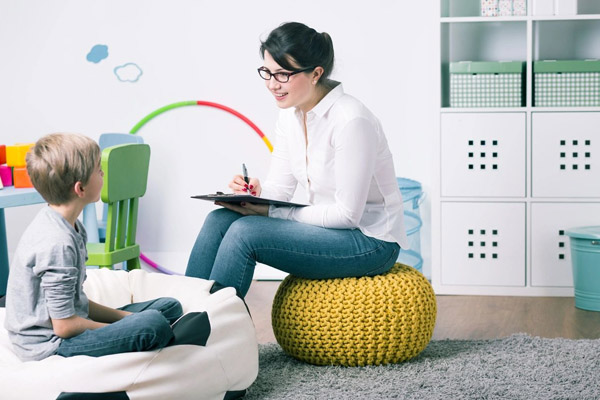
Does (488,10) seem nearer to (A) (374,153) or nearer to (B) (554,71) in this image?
(B) (554,71)

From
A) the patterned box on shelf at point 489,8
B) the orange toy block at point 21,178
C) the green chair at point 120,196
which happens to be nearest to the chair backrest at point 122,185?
the green chair at point 120,196

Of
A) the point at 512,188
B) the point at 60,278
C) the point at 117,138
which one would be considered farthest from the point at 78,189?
the point at 512,188

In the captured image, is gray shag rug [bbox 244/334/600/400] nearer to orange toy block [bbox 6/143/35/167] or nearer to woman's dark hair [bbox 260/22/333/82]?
woman's dark hair [bbox 260/22/333/82]

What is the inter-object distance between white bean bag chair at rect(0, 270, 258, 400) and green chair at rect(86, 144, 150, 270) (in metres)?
0.62

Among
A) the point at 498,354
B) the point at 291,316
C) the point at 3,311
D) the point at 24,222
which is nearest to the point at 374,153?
the point at 291,316

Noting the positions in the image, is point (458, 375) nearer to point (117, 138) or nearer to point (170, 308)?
point (170, 308)

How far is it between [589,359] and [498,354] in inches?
10.5

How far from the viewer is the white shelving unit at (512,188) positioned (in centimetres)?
355

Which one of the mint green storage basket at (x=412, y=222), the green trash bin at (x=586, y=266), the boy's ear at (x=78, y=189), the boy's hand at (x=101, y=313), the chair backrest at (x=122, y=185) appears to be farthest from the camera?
the mint green storage basket at (x=412, y=222)

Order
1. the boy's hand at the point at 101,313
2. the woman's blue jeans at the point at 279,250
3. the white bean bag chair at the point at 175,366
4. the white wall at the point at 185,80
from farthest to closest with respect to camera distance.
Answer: the white wall at the point at 185,80 → the woman's blue jeans at the point at 279,250 → the boy's hand at the point at 101,313 → the white bean bag chair at the point at 175,366

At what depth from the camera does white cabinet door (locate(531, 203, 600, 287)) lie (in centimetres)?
356

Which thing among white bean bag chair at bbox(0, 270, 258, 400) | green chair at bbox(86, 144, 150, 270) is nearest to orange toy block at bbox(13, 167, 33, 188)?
green chair at bbox(86, 144, 150, 270)

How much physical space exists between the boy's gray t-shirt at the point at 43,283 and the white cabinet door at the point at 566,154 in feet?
7.20

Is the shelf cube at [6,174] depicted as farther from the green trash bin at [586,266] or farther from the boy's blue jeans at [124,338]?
the green trash bin at [586,266]
